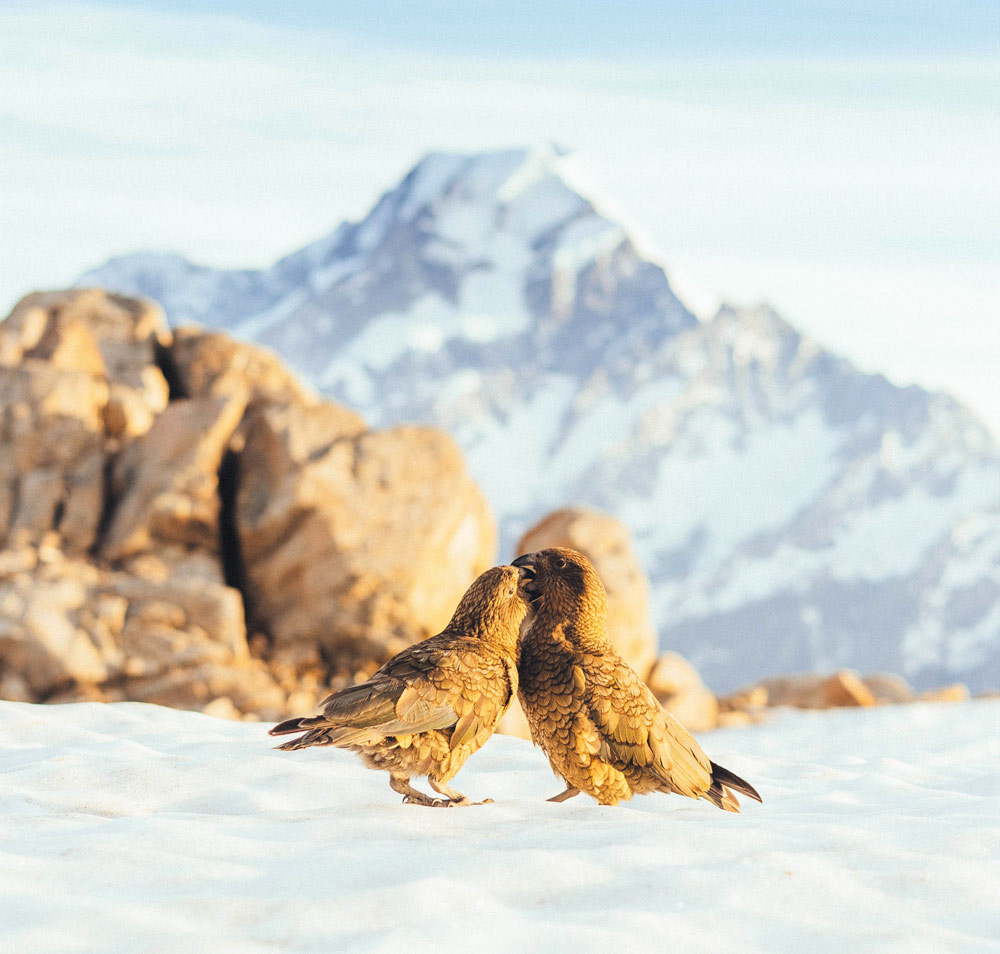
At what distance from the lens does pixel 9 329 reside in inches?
562

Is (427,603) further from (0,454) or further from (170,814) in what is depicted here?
(170,814)

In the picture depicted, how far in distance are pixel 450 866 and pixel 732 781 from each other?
1.65 m

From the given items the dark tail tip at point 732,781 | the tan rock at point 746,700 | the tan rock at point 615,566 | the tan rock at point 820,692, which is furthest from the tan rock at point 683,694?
the dark tail tip at point 732,781

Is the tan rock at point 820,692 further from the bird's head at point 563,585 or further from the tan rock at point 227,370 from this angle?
the bird's head at point 563,585

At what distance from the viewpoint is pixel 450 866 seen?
3.43 meters

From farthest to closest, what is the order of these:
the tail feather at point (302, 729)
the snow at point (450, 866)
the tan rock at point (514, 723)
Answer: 1. the tan rock at point (514, 723)
2. the tail feather at point (302, 729)
3. the snow at point (450, 866)

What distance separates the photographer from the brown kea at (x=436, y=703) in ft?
14.0

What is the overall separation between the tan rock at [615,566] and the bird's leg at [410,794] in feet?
30.3

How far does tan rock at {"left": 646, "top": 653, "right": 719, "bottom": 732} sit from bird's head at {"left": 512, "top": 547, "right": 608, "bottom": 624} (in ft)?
30.5

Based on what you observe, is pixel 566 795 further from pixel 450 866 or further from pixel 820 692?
pixel 820 692

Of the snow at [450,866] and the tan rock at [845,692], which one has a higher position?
the snow at [450,866]

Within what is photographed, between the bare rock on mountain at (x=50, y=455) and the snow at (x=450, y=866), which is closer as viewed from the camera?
the snow at (x=450, y=866)

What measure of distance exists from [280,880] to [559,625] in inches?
71.7

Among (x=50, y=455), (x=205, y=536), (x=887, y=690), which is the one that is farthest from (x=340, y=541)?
(x=887, y=690)
